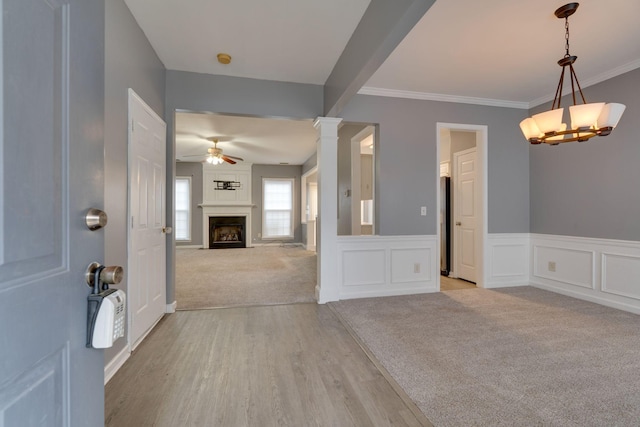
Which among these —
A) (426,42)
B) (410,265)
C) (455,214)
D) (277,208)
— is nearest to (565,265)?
(455,214)

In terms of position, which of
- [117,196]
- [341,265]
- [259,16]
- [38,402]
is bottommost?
[341,265]

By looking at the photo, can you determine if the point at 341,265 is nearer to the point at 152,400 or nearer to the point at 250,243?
the point at 152,400

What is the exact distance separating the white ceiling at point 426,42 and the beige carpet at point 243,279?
8.41 feet

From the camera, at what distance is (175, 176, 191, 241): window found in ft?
27.6

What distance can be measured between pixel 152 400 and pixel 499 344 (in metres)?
2.48

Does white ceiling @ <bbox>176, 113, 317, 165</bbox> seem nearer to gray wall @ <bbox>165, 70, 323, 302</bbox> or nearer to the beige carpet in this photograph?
gray wall @ <bbox>165, 70, 323, 302</bbox>

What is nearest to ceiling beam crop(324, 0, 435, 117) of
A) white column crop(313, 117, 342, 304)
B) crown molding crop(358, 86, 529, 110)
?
white column crop(313, 117, 342, 304)

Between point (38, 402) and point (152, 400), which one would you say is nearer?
point (38, 402)

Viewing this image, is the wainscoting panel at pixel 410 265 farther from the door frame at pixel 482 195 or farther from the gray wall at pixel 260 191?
the gray wall at pixel 260 191

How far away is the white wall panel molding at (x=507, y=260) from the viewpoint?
4.08 m

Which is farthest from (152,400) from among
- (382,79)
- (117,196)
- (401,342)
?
(382,79)

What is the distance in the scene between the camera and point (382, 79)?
3369 millimetres

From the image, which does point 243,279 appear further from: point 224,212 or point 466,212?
point 224,212

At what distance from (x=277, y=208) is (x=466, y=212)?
5783 millimetres
